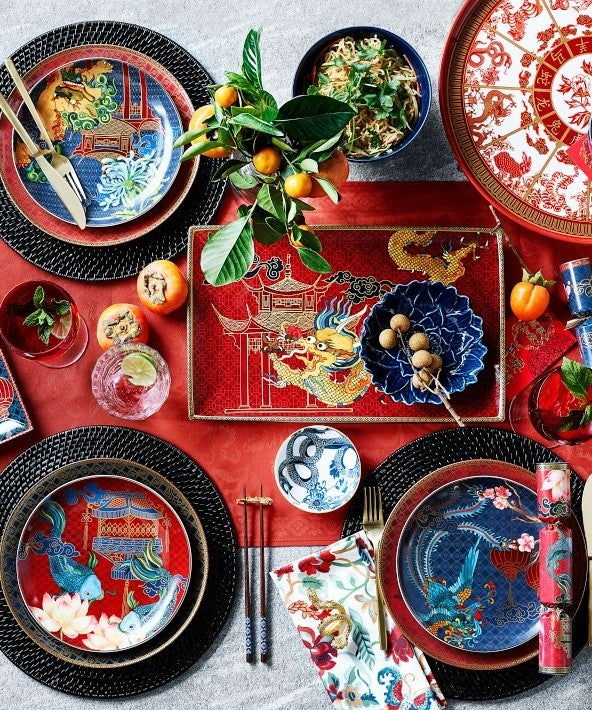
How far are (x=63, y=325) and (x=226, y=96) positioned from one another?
482mm

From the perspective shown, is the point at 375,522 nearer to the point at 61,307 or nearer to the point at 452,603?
the point at 452,603

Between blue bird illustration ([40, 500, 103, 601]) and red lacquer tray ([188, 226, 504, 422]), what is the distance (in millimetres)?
297

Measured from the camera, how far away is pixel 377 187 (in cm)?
125

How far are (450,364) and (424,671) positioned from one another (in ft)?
1.69

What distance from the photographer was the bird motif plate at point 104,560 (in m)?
1.25

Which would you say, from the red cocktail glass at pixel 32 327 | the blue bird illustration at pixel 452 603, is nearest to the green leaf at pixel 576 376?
the blue bird illustration at pixel 452 603

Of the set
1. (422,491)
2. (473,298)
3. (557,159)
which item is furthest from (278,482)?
(557,159)

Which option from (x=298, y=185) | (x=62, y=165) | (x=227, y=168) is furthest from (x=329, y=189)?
(x=62, y=165)

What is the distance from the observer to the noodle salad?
1.15 meters

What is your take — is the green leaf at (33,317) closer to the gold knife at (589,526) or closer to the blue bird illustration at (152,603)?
the blue bird illustration at (152,603)

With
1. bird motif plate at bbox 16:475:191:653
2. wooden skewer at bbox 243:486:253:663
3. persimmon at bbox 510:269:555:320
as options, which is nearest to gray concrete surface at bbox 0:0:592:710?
wooden skewer at bbox 243:486:253:663

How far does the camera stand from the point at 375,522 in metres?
1.22

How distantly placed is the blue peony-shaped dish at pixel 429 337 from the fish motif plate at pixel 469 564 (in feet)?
0.47

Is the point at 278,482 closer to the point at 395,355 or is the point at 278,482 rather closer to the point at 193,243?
the point at 395,355
